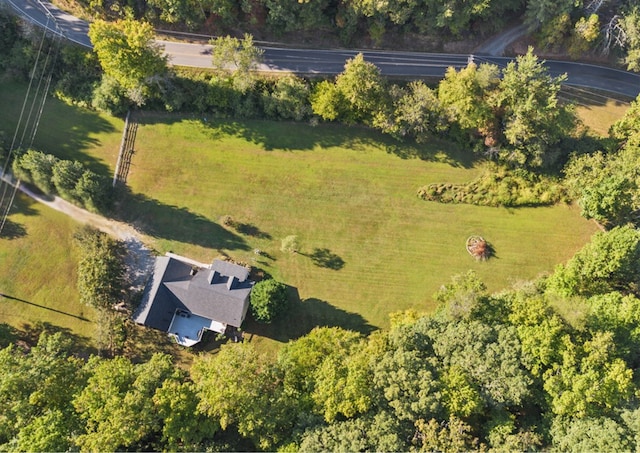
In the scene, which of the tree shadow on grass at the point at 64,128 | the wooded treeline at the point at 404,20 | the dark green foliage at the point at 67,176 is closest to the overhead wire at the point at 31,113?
the tree shadow on grass at the point at 64,128

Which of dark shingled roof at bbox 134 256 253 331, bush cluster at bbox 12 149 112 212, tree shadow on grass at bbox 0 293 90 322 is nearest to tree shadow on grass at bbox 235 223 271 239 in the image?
dark shingled roof at bbox 134 256 253 331

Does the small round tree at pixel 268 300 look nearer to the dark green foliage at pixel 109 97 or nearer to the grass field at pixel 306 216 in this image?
the grass field at pixel 306 216

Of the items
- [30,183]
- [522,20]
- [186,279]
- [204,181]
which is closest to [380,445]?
[186,279]

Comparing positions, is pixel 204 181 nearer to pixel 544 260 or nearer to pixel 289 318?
pixel 289 318

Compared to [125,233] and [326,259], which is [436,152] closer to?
[326,259]

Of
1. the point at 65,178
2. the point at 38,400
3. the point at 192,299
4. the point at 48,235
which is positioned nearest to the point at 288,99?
the point at 192,299
